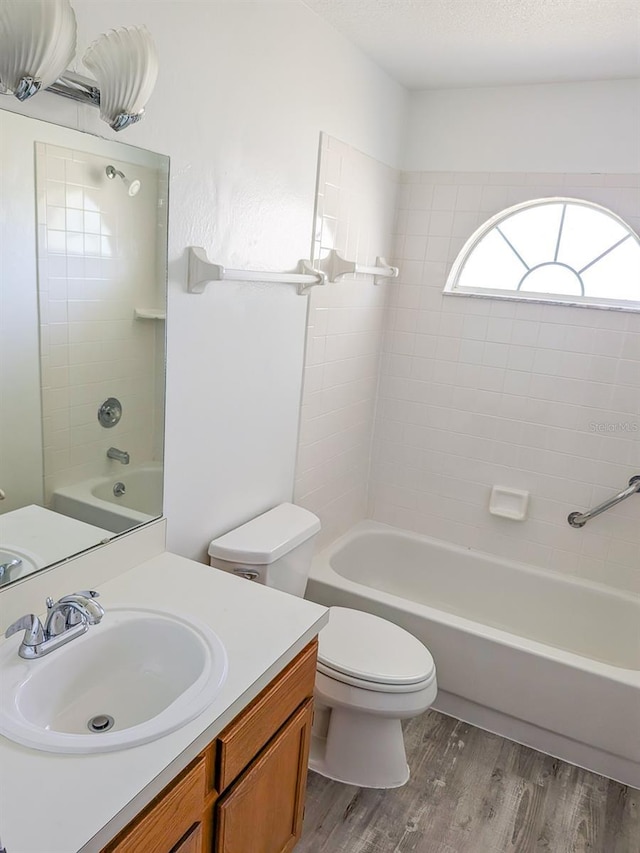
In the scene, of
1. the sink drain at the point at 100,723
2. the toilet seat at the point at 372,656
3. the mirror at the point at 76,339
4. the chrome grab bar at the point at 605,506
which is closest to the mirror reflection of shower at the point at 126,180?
the mirror at the point at 76,339

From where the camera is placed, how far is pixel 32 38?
3.56 feet

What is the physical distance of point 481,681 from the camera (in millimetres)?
2410

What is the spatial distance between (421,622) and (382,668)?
473mm

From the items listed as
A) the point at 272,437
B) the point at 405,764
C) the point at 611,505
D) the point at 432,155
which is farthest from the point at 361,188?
the point at 405,764

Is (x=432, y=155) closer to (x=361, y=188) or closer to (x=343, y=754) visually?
(x=361, y=188)

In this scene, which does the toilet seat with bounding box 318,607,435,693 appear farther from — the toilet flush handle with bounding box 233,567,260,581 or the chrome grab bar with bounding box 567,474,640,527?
the chrome grab bar with bounding box 567,474,640,527

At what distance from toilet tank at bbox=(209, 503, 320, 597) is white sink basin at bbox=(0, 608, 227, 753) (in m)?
0.51

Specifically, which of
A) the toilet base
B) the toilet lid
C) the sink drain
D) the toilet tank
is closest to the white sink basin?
the sink drain

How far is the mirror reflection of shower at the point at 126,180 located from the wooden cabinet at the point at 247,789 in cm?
121

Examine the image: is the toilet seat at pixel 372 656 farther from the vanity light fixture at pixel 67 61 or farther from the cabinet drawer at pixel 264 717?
the vanity light fixture at pixel 67 61

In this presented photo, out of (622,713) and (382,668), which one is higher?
(382,668)

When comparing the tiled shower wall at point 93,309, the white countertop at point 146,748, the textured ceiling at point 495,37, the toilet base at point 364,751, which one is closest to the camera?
the white countertop at point 146,748

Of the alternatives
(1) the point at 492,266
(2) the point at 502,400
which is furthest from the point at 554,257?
(2) the point at 502,400

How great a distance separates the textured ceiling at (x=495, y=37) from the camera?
192 cm
